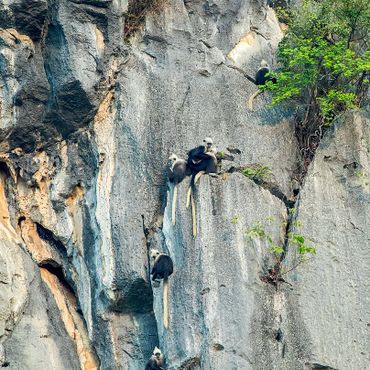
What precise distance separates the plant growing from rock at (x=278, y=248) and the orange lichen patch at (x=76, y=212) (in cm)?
357

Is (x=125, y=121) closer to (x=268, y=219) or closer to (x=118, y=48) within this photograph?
(x=118, y=48)

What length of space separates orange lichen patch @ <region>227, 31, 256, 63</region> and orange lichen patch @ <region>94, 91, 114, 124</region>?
3.14 m

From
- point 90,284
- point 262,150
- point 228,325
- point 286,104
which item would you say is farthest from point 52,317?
point 286,104

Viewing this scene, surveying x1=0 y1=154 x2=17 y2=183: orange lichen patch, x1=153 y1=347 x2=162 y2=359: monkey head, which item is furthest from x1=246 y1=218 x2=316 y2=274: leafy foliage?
x1=0 y1=154 x2=17 y2=183: orange lichen patch

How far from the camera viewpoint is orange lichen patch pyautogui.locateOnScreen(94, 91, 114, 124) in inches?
834

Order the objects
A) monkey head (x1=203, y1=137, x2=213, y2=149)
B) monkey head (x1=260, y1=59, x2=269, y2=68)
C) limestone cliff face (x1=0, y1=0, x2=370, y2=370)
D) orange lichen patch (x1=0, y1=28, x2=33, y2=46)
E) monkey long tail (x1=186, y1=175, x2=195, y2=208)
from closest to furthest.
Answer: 1. limestone cliff face (x1=0, y1=0, x2=370, y2=370)
2. monkey long tail (x1=186, y1=175, x2=195, y2=208)
3. monkey head (x1=203, y1=137, x2=213, y2=149)
4. orange lichen patch (x1=0, y1=28, x2=33, y2=46)
5. monkey head (x1=260, y1=59, x2=269, y2=68)

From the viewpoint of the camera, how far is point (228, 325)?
57.5ft

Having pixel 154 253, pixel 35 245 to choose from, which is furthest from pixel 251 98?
pixel 35 245

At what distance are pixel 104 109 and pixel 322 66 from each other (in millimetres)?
4814

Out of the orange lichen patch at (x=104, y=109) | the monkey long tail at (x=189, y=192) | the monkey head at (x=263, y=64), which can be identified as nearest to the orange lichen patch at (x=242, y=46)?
the monkey head at (x=263, y=64)

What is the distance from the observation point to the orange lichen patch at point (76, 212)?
66.2 ft

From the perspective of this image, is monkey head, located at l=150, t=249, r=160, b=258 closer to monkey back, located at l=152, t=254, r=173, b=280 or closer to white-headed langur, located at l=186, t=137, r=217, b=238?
monkey back, located at l=152, t=254, r=173, b=280

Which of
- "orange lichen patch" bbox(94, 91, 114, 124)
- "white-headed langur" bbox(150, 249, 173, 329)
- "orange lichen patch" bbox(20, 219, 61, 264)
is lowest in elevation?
"white-headed langur" bbox(150, 249, 173, 329)

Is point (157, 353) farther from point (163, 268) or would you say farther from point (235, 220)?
point (235, 220)
